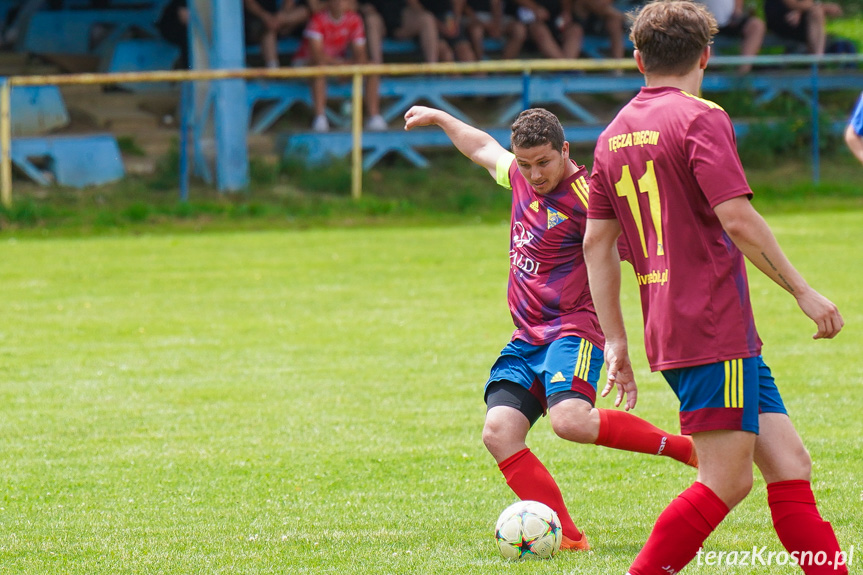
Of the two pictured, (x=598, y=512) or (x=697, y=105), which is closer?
(x=697, y=105)

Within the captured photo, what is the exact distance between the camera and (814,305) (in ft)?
10.2

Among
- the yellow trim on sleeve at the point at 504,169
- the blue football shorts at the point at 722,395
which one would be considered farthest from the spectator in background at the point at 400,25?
the blue football shorts at the point at 722,395

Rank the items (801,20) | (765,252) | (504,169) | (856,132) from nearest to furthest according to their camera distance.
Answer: (765,252), (504,169), (856,132), (801,20)

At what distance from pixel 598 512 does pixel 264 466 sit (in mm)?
1726

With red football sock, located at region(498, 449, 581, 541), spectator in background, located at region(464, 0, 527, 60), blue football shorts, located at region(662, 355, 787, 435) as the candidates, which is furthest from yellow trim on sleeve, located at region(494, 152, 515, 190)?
spectator in background, located at region(464, 0, 527, 60)

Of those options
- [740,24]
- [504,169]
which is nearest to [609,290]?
[504,169]

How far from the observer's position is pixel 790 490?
3418 mm

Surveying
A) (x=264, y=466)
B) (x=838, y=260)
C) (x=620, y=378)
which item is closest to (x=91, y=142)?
(x=838, y=260)

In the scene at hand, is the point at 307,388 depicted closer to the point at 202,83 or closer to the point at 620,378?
the point at 620,378

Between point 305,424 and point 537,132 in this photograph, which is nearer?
point 537,132

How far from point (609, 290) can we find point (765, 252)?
22.3 inches

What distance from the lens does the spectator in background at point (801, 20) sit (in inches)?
757

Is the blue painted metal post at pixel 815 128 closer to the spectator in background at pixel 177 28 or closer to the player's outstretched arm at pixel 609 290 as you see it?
the spectator in background at pixel 177 28

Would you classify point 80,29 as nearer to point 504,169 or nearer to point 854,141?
point 854,141
